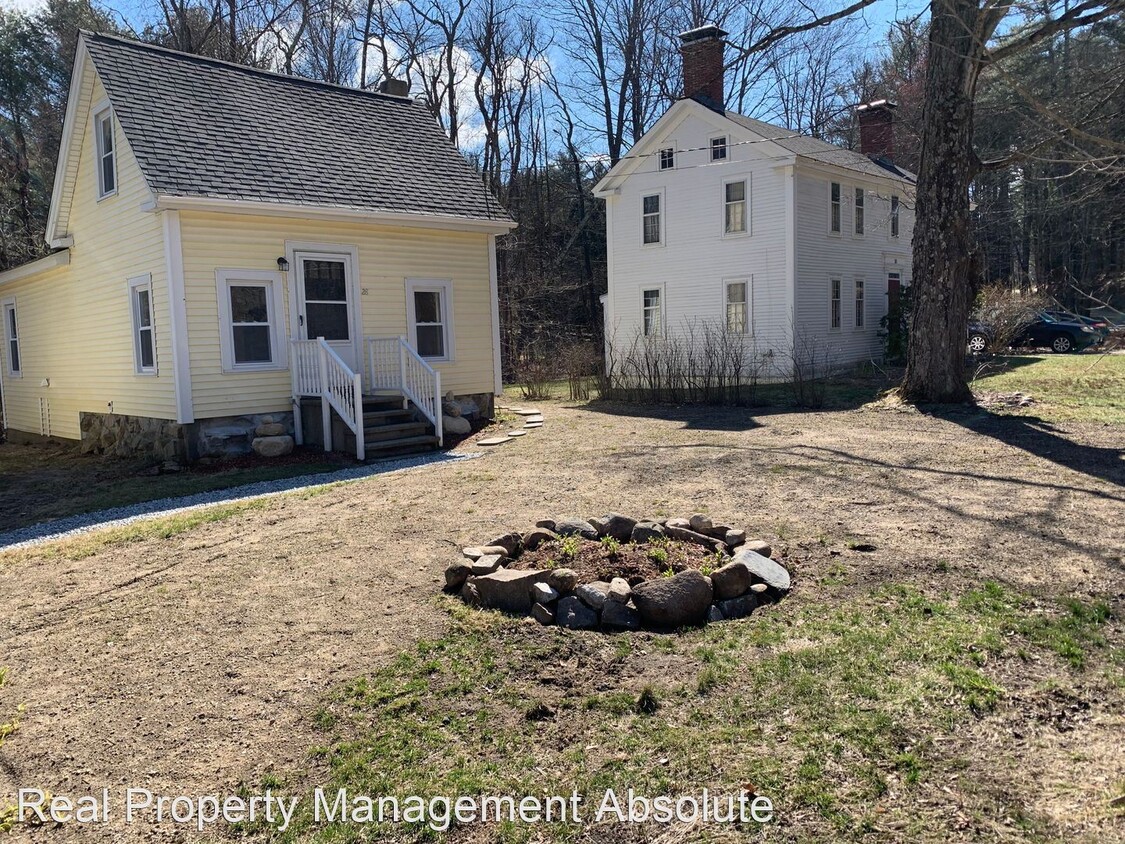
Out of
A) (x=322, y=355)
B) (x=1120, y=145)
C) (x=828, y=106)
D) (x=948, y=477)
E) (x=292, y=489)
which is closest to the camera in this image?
(x=1120, y=145)

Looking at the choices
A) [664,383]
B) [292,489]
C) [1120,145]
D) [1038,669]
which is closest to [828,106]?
[664,383]

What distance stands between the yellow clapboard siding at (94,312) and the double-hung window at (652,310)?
13.5 metres

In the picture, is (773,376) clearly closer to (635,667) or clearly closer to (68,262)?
(68,262)

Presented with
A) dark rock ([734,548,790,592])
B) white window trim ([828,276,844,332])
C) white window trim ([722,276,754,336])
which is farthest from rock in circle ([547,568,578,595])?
white window trim ([828,276,844,332])

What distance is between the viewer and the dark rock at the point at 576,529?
18.3ft

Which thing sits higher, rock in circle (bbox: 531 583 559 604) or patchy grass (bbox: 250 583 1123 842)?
rock in circle (bbox: 531 583 559 604)

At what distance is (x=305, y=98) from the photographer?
14.7m

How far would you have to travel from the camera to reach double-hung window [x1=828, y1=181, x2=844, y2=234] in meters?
21.2

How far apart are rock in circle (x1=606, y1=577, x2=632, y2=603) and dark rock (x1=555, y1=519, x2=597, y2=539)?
1.00 metres

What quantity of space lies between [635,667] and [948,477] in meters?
5.10

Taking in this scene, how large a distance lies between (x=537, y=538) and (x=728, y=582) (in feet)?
4.68

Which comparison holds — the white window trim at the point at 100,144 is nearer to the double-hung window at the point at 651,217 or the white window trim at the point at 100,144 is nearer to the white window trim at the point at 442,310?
the white window trim at the point at 442,310

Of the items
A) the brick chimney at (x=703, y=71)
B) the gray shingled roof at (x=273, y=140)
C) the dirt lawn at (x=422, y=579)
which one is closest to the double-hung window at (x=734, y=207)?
the brick chimney at (x=703, y=71)

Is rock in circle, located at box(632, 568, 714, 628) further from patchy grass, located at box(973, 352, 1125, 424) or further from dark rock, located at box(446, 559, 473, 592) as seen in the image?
patchy grass, located at box(973, 352, 1125, 424)
